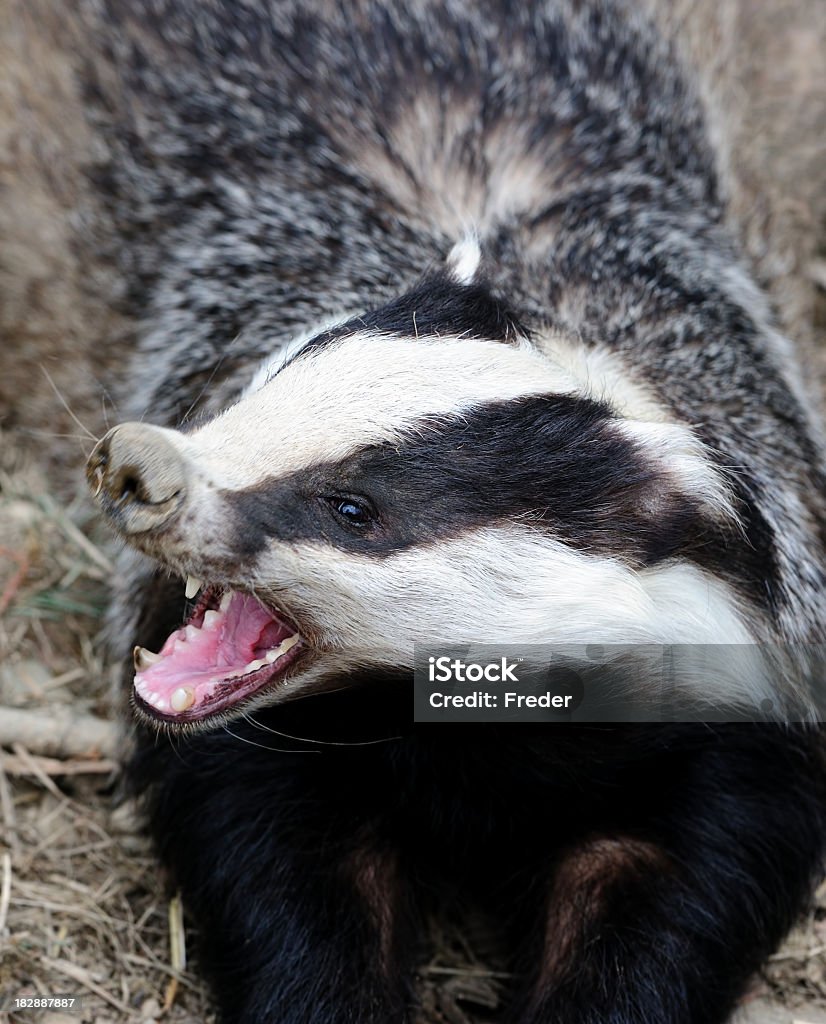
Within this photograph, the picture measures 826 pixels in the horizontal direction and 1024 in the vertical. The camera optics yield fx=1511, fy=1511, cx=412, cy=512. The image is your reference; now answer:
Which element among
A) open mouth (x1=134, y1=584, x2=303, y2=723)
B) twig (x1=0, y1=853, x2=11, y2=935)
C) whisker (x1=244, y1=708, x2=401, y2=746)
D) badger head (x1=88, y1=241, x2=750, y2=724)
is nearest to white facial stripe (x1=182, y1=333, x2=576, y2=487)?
badger head (x1=88, y1=241, x2=750, y2=724)

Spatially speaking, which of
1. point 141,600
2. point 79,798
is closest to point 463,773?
point 141,600

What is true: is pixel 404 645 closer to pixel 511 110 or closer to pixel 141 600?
pixel 141 600

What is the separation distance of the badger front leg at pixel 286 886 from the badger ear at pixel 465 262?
989mm

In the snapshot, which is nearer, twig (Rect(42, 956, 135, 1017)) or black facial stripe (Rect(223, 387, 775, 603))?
black facial stripe (Rect(223, 387, 775, 603))

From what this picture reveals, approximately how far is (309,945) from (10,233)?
2526 mm

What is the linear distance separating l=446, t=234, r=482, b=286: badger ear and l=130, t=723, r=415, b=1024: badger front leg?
0.99m

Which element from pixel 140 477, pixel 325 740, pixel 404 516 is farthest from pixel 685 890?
pixel 140 477

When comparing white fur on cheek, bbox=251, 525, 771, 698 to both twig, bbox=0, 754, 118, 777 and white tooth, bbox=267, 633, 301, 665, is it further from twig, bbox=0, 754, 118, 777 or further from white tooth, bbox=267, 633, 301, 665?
twig, bbox=0, 754, 118, 777

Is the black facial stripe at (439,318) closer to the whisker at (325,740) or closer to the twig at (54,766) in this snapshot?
the whisker at (325,740)

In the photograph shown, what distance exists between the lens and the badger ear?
10.1ft

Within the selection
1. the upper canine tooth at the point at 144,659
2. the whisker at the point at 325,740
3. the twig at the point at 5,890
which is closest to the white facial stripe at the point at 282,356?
the upper canine tooth at the point at 144,659

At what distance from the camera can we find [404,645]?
2.67 m

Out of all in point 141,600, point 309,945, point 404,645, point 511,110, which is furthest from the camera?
point 511,110

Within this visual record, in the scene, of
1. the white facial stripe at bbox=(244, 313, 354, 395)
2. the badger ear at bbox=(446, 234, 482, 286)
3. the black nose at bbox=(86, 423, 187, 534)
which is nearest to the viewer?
the black nose at bbox=(86, 423, 187, 534)
